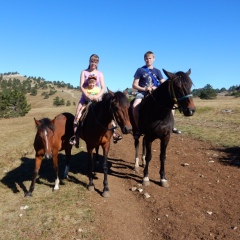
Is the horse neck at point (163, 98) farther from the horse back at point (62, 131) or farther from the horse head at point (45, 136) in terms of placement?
the horse head at point (45, 136)

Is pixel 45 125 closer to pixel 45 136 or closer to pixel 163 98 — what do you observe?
pixel 45 136

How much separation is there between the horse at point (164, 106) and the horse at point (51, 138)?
8.44ft

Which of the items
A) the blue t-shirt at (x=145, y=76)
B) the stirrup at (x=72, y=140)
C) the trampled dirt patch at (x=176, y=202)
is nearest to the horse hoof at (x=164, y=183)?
the trampled dirt patch at (x=176, y=202)

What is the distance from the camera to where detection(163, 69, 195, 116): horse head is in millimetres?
6887

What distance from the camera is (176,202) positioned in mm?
7109

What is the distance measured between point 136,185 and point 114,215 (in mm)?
2087

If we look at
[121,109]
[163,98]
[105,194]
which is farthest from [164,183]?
[121,109]

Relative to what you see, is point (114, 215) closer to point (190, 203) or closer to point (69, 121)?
point (190, 203)

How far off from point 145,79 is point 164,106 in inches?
59.9

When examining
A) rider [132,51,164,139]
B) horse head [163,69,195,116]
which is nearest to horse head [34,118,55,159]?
rider [132,51,164,139]

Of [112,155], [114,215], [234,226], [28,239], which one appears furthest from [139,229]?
[112,155]

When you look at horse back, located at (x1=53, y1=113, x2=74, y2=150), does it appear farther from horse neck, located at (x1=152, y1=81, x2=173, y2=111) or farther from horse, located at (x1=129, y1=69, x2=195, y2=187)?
horse neck, located at (x1=152, y1=81, x2=173, y2=111)

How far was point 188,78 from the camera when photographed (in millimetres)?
7070

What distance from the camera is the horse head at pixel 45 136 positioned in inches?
301
